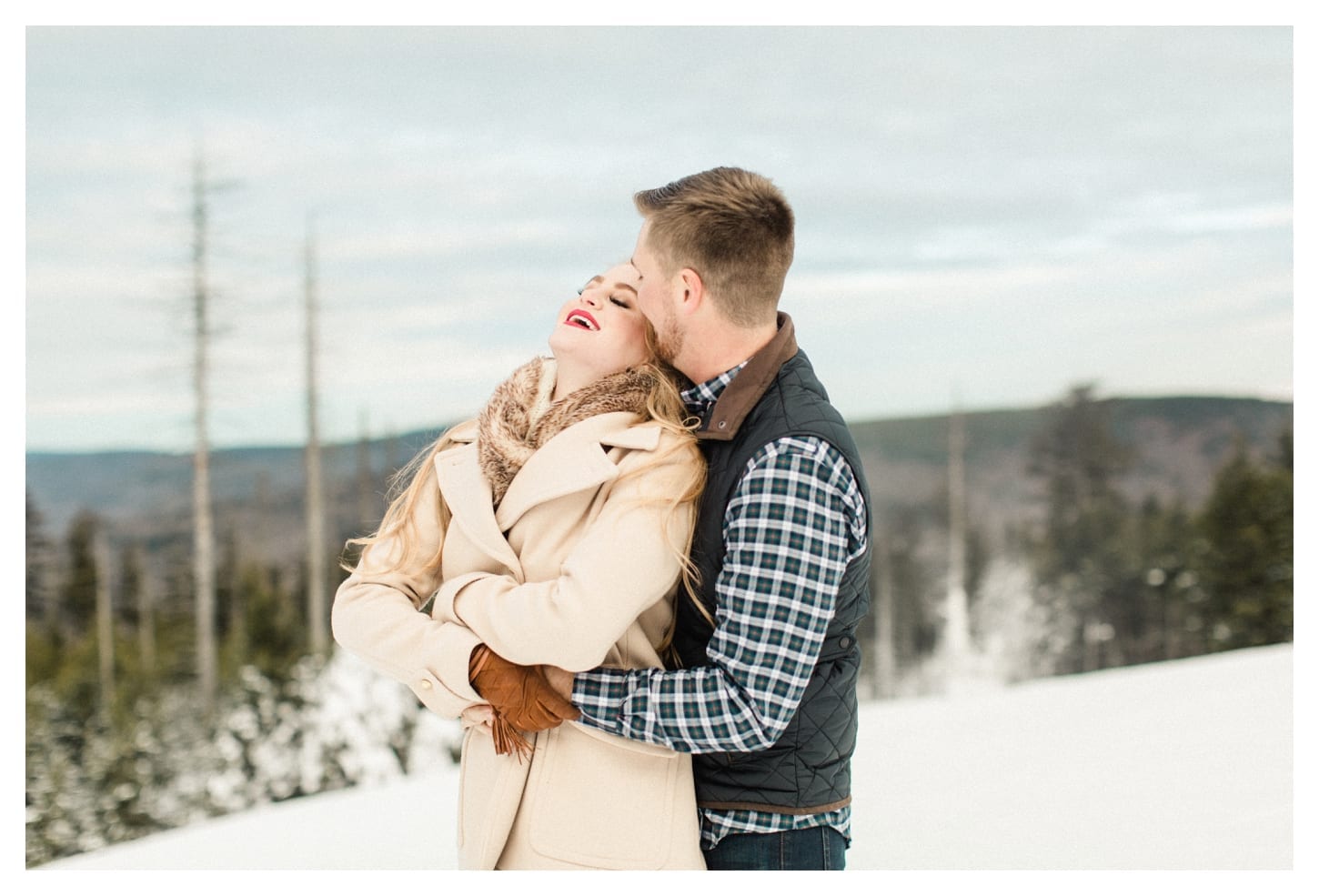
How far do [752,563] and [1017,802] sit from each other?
3227mm

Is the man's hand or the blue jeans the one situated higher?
the man's hand

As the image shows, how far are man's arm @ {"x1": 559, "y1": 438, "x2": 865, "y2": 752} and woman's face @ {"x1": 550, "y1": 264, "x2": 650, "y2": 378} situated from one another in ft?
1.11

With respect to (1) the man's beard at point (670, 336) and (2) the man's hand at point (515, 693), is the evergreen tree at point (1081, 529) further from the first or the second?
(2) the man's hand at point (515, 693)

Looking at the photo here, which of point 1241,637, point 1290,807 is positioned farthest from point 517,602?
point 1241,637

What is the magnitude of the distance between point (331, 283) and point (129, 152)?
1.86 m

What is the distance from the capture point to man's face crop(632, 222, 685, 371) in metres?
1.69

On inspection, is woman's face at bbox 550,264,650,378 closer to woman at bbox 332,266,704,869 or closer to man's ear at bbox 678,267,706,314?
woman at bbox 332,266,704,869

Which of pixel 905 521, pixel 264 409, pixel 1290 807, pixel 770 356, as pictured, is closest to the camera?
pixel 770 356

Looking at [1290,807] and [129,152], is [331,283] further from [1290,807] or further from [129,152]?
[1290,807]

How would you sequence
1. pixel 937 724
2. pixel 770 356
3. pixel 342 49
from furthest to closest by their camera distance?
pixel 342 49 → pixel 937 724 → pixel 770 356

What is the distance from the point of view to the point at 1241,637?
10.6 m

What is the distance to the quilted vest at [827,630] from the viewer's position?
157cm

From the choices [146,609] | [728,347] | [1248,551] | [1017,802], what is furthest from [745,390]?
[1248,551]

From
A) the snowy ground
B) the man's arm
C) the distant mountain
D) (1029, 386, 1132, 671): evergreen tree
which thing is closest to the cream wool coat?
the man's arm
